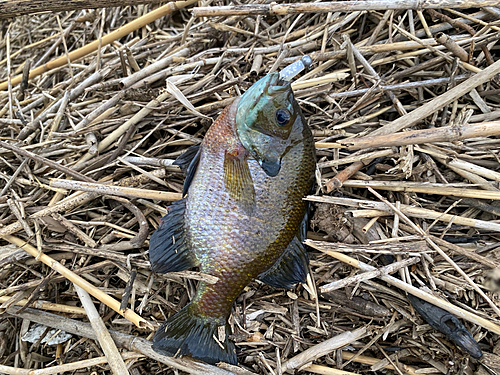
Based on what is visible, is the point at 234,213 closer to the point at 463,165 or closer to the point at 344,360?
the point at 344,360

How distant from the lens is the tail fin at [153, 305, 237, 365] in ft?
7.08

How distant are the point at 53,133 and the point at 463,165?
9.28 feet

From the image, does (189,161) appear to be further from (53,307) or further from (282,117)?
(53,307)

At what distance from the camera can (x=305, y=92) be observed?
2.60 m

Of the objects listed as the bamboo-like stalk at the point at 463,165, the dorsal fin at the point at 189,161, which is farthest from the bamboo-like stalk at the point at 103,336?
the bamboo-like stalk at the point at 463,165

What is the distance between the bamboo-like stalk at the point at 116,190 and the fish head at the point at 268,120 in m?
0.62

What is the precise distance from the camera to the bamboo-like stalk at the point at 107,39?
114 inches

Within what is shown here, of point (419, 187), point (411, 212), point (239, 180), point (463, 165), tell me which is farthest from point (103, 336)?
point (463, 165)

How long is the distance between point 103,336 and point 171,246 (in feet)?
2.43

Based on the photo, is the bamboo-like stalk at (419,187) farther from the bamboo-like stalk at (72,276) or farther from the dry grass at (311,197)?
the bamboo-like stalk at (72,276)

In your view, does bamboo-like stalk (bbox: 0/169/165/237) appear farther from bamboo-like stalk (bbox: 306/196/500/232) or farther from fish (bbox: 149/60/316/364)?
bamboo-like stalk (bbox: 306/196/500/232)

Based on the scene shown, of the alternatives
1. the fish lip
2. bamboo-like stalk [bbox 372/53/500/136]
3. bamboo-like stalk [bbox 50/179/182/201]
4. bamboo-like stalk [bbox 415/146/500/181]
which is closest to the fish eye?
the fish lip

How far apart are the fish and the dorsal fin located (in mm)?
33

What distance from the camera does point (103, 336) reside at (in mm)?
2336
